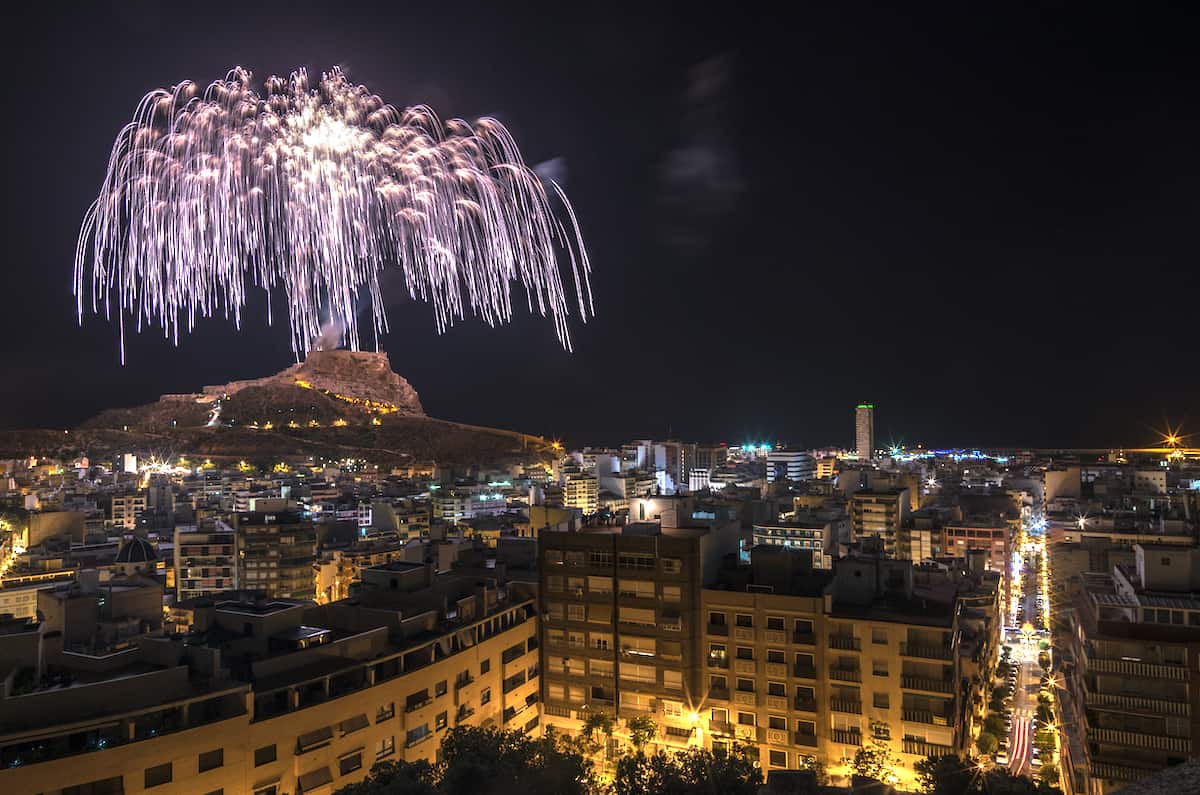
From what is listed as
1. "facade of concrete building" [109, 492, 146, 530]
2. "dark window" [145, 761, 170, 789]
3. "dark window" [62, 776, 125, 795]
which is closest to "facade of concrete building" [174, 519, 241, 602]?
"facade of concrete building" [109, 492, 146, 530]

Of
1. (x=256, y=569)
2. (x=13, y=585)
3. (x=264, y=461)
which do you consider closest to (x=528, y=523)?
(x=256, y=569)

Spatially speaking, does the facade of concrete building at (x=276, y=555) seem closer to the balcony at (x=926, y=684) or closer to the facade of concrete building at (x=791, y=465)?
the balcony at (x=926, y=684)

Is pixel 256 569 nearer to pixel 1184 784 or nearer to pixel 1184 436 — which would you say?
pixel 1184 784

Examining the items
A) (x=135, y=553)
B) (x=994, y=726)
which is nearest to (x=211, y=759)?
(x=994, y=726)

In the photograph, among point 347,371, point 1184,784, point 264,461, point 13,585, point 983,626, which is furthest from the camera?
point 347,371

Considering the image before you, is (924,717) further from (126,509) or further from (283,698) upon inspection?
(126,509)
